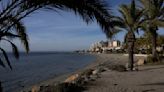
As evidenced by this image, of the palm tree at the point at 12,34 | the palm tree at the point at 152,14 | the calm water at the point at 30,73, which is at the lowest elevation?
the calm water at the point at 30,73

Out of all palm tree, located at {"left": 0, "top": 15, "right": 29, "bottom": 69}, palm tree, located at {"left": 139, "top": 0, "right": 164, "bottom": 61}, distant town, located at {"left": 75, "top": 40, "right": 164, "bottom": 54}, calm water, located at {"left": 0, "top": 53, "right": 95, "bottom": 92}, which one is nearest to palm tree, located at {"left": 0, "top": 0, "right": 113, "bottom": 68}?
palm tree, located at {"left": 0, "top": 15, "right": 29, "bottom": 69}

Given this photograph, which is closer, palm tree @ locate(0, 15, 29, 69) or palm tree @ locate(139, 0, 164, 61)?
palm tree @ locate(0, 15, 29, 69)

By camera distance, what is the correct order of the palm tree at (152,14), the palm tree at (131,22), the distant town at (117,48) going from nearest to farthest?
the palm tree at (131,22) < the palm tree at (152,14) < the distant town at (117,48)

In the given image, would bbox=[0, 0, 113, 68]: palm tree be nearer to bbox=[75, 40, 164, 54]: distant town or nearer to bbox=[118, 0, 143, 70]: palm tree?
bbox=[118, 0, 143, 70]: palm tree

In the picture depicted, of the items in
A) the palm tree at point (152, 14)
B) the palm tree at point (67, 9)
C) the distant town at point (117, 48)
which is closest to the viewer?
the palm tree at point (67, 9)

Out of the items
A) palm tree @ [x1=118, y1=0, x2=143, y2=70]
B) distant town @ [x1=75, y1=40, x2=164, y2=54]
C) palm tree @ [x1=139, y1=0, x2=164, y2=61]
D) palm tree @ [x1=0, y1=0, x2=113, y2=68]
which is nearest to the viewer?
palm tree @ [x1=0, y1=0, x2=113, y2=68]

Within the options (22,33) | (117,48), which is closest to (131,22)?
(22,33)

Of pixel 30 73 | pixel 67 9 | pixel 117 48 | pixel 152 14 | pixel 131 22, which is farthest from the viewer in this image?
pixel 117 48

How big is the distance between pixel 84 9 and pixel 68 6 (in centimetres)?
35

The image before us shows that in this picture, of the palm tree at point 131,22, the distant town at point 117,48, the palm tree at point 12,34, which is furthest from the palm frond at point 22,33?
the distant town at point 117,48

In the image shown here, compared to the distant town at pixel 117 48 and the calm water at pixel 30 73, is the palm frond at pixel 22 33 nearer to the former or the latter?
the calm water at pixel 30 73

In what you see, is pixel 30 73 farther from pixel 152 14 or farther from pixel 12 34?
pixel 12 34

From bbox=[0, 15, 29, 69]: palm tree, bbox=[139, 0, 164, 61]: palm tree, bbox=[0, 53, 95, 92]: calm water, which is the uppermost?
bbox=[139, 0, 164, 61]: palm tree

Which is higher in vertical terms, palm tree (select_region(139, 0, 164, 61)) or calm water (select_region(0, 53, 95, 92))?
palm tree (select_region(139, 0, 164, 61))
